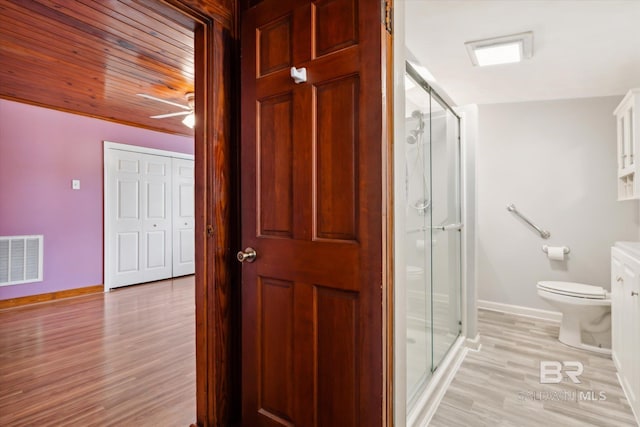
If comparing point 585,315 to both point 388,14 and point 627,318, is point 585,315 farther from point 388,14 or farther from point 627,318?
point 388,14

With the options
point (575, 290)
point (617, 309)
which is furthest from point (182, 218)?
point (617, 309)

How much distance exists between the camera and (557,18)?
2041 millimetres

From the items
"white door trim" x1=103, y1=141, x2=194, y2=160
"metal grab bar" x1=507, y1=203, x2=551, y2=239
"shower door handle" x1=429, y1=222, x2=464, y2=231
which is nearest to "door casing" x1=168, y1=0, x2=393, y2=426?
"shower door handle" x1=429, y1=222, x2=464, y2=231

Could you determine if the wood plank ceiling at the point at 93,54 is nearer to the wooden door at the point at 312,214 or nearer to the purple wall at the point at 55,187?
the purple wall at the point at 55,187

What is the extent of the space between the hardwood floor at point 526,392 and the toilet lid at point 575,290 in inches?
17.5

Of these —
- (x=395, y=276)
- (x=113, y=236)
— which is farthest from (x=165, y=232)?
(x=395, y=276)

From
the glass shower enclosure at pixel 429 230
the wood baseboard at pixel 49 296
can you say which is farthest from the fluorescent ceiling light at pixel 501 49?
the wood baseboard at pixel 49 296

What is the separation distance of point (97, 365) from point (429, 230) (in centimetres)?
247

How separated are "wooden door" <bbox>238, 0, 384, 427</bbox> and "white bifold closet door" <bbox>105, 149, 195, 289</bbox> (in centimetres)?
407

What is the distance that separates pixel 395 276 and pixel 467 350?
1.93 m

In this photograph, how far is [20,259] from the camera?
394cm

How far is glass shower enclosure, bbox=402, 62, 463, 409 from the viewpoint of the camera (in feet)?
5.87

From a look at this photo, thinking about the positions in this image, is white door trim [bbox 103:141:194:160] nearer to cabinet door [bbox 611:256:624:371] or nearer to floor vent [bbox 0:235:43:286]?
floor vent [bbox 0:235:43:286]

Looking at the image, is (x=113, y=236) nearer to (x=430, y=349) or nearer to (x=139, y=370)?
(x=139, y=370)
